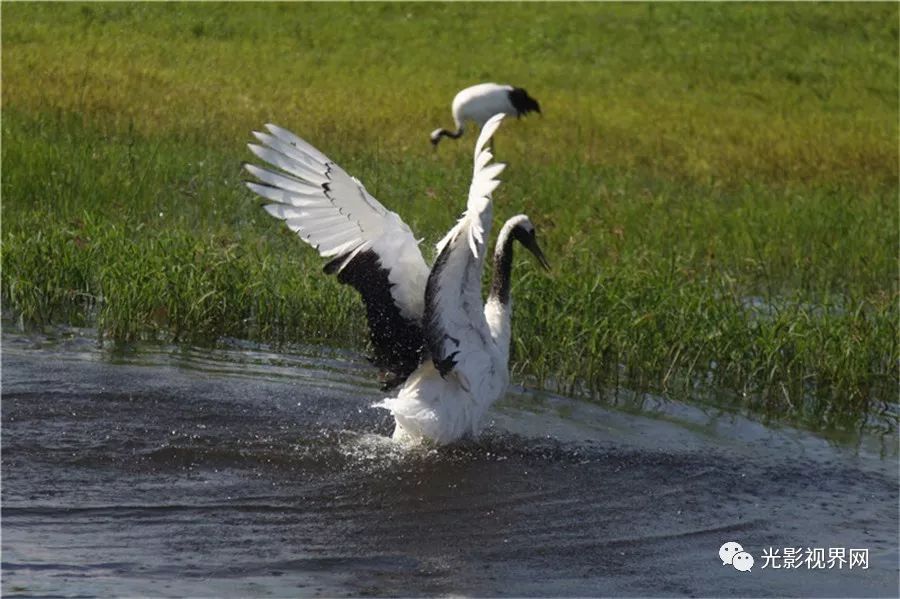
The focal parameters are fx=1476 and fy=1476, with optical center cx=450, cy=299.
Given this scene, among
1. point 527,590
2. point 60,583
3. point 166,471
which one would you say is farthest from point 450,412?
point 60,583

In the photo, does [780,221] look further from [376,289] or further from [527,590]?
[527,590]

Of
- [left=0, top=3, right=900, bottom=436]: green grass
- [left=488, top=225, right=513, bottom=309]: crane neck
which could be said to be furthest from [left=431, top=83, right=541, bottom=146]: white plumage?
[left=488, top=225, right=513, bottom=309]: crane neck

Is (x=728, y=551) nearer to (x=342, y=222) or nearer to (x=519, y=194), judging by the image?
(x=342, y=222)

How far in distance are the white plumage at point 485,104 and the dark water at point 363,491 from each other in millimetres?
8296

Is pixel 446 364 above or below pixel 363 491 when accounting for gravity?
above

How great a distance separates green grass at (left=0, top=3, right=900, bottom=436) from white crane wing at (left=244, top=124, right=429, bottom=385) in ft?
6.55

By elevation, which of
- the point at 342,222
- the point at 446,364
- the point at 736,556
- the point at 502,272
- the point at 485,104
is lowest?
the point at 736,556

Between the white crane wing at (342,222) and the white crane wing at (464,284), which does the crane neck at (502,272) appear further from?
the white crane wing at (342,222)

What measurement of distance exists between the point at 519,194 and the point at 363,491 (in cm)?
643

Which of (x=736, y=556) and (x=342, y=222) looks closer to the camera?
(x=736, y=556)

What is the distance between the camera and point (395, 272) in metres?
6.56

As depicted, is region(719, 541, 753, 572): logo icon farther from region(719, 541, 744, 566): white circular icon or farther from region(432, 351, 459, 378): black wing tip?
region(432, 351, 459, 378): black wing tip

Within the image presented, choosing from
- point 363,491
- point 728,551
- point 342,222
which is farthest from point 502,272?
point 728,551

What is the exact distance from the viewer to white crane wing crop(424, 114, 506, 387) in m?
5.77
